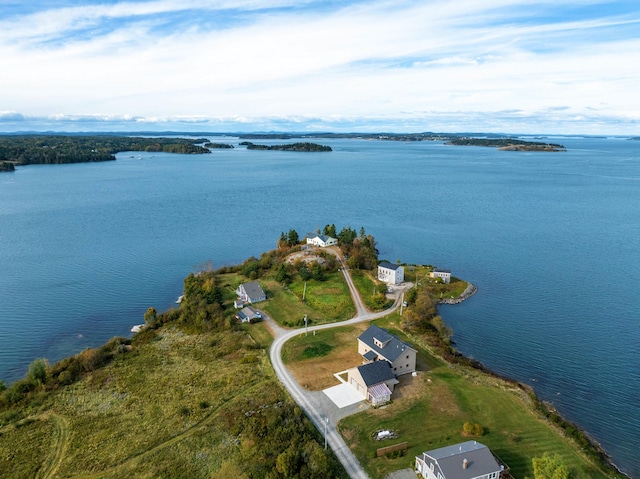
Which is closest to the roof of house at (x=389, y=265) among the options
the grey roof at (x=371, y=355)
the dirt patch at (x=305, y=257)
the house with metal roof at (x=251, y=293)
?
the dirt patch at (x=305, y=257)

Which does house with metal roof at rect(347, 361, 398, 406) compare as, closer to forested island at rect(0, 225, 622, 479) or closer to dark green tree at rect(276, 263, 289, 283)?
forested island at rect(0, 225, 622, 479)

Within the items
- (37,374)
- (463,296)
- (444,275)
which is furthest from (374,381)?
(444,275)

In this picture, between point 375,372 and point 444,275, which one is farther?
point 444,275

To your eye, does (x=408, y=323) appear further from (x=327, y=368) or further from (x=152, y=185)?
(x=152, y=185)

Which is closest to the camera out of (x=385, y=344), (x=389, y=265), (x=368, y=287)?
(x=385, y=344)

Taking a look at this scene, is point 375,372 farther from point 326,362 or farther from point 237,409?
point 237,409
